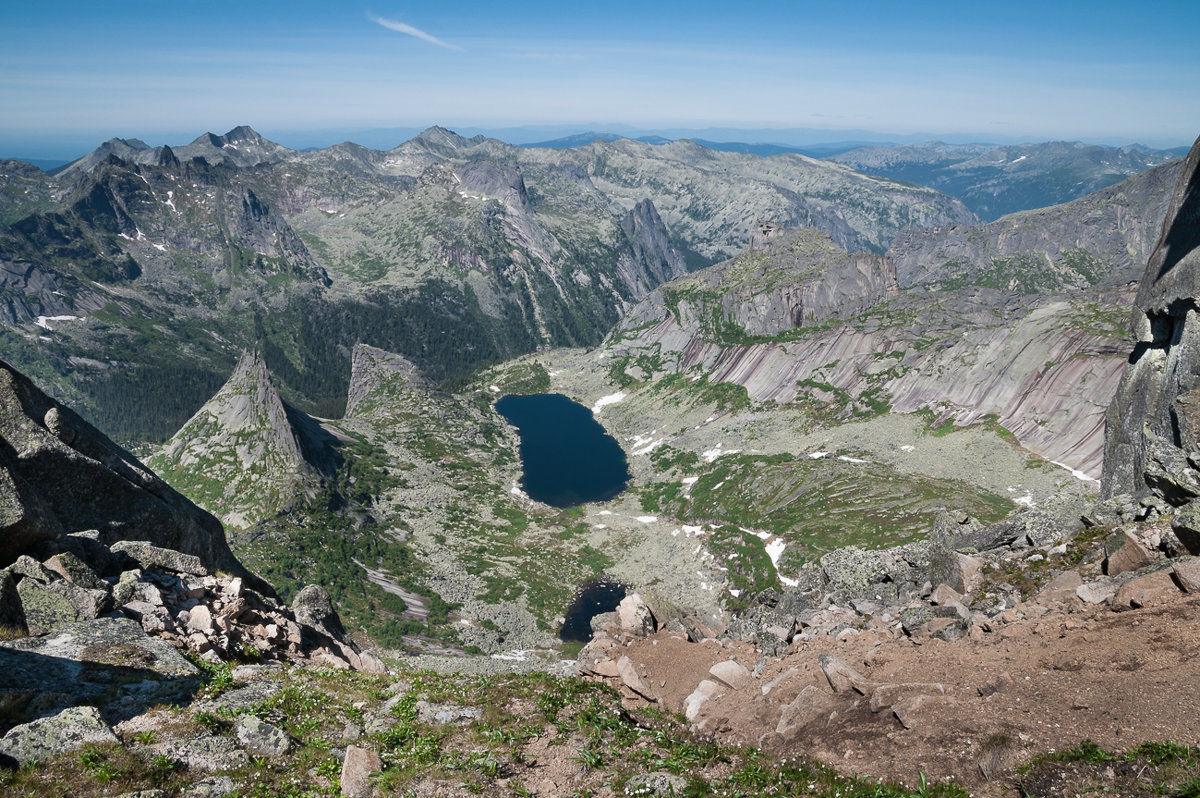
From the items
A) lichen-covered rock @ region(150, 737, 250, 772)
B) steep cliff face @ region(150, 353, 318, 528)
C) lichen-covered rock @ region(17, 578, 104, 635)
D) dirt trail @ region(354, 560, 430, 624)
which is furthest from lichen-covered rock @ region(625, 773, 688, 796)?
steep cliff face @ region(150, 353, 318, 528)

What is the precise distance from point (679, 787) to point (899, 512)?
99.2 metres

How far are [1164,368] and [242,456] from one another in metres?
140

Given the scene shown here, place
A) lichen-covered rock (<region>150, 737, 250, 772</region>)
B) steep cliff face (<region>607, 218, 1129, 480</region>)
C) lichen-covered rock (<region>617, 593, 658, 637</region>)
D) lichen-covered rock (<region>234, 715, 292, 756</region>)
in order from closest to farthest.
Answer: lichen-covered rock (<region>150, 737, 250, 772</region>) < lichen-covered rock (<region>234, 715, 292, 756</region>) < lichen-covered rock (<region>617, 593, 658, 637</region>) < steep cliff face (<region>607, 218, 1129, 480</region>)

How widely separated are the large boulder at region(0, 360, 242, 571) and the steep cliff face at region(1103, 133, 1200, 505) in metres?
44.6

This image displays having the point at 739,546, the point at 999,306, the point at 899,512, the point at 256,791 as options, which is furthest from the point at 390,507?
the point at 999,306

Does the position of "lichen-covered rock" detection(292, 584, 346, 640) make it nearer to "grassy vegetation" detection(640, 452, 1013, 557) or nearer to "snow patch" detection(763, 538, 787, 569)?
"snow patch" detection(763, 538, 787, 569)

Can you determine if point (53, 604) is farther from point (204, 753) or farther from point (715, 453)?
point (715, 453)

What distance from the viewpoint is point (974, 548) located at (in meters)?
33.8

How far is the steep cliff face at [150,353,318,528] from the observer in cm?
11888

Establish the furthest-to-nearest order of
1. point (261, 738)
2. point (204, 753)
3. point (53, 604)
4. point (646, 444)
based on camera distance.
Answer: point (646, 444), point (53, 604), point (261, 738), point (204, 753)

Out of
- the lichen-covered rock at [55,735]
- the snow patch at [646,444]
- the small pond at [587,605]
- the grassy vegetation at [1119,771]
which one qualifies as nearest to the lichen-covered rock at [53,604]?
the lichen-covered rock at [55,735]

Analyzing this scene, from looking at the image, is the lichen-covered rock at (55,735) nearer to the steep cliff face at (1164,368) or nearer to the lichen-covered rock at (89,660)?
the lichen-covered rock at (89,660)

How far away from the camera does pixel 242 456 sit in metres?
129

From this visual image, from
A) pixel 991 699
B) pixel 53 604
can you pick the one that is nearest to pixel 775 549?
pixel 991 699
